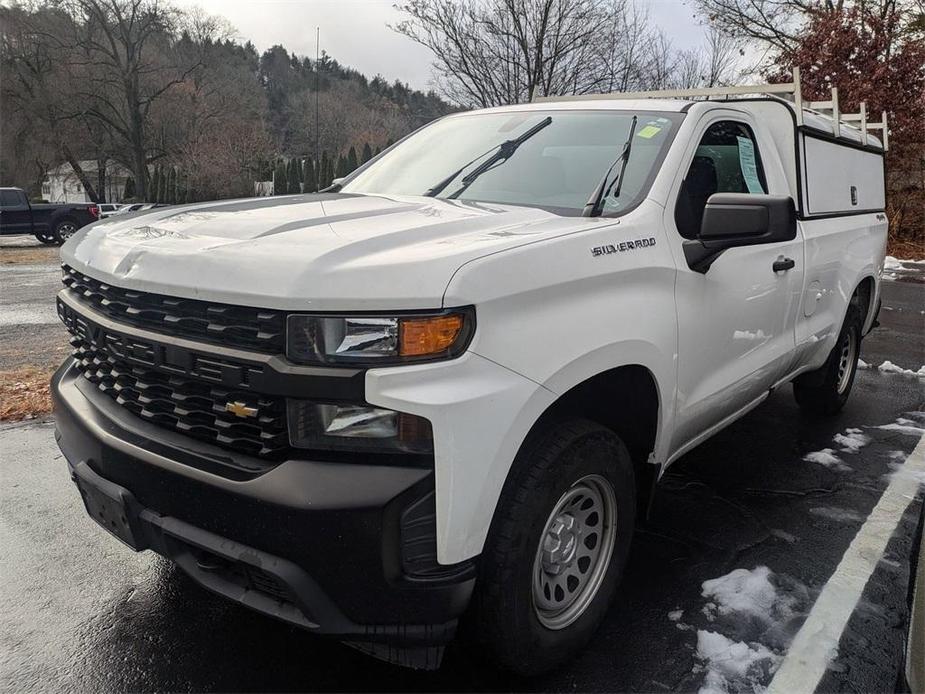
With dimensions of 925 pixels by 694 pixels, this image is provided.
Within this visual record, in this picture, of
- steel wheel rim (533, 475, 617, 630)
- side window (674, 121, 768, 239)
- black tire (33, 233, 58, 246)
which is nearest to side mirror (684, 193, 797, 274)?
side window (674, 121, 768, 239)

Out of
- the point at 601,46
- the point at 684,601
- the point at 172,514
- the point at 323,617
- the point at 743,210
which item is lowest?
the point at 684,601

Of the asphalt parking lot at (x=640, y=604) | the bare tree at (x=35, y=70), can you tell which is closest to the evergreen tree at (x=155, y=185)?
the bare tree at (x=35, y=70)

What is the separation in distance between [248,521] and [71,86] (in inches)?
1926

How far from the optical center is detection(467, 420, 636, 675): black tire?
6.90 ft

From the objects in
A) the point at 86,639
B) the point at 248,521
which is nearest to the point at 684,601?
the point at 248,521

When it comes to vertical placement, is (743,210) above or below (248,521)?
above

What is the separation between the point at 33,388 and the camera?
5516 millimetres

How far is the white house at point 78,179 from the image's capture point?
53.5m

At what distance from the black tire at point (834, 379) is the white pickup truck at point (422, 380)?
2135mm

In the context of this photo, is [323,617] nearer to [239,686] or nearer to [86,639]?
[239,686]

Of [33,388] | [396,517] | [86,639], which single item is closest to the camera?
[396,517]

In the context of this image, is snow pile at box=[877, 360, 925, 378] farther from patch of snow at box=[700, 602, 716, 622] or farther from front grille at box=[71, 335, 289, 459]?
front grille at box=[71, 335, 289, 459]

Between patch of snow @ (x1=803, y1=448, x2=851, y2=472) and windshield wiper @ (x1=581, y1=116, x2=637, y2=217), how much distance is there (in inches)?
99.6

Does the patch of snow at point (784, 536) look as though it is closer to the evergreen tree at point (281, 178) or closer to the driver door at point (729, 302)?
the driver door at point (729, 302)
